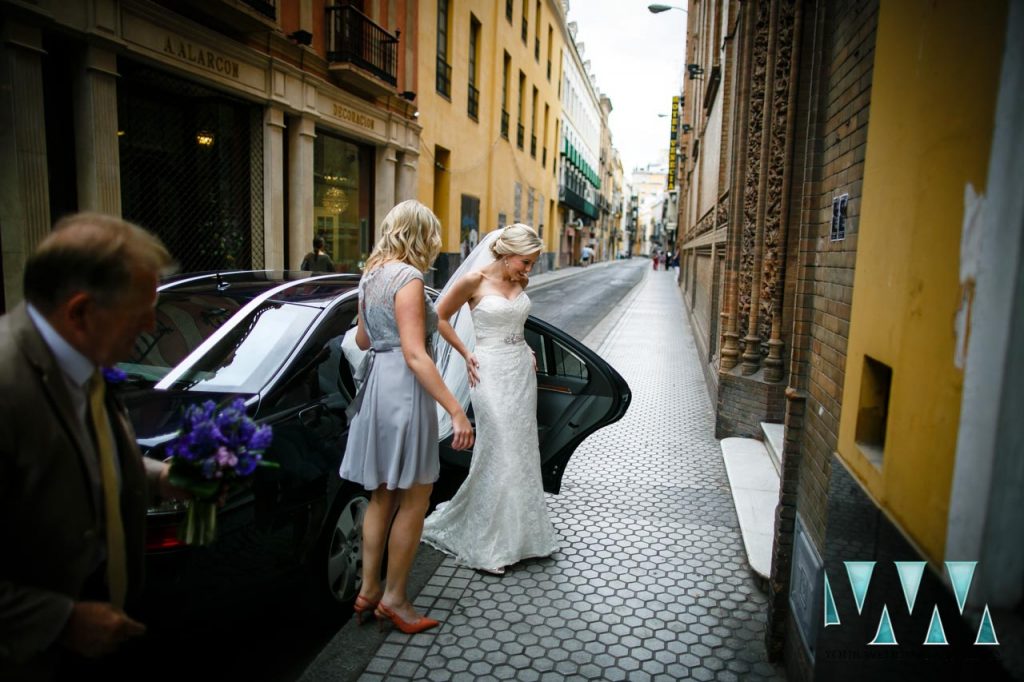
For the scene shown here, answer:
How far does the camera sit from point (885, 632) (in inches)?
86.4

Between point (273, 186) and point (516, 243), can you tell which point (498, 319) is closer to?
point (516, 243)

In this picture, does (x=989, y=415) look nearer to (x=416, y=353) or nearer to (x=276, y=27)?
(x=416, y=353)

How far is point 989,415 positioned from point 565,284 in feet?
107

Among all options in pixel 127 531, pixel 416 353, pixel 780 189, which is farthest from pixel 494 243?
pixel 780 189

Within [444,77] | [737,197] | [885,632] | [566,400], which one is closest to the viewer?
[885,632]

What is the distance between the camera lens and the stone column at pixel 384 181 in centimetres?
1900

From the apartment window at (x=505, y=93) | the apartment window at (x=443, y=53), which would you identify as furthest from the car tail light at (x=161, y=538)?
the apartment window at (x=505, y=93)

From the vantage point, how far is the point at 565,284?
112 ft

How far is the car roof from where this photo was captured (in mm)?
4055

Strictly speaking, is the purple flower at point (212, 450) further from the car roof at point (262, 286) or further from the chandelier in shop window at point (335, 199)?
the chandelier in shop window at point (335, 199)

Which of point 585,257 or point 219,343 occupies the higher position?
point 585,257

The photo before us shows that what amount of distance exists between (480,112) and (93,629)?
2733 cm

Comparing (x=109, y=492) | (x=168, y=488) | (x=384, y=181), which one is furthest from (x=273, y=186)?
(x=109, y=492)

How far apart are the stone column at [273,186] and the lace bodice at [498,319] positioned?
10756mm
